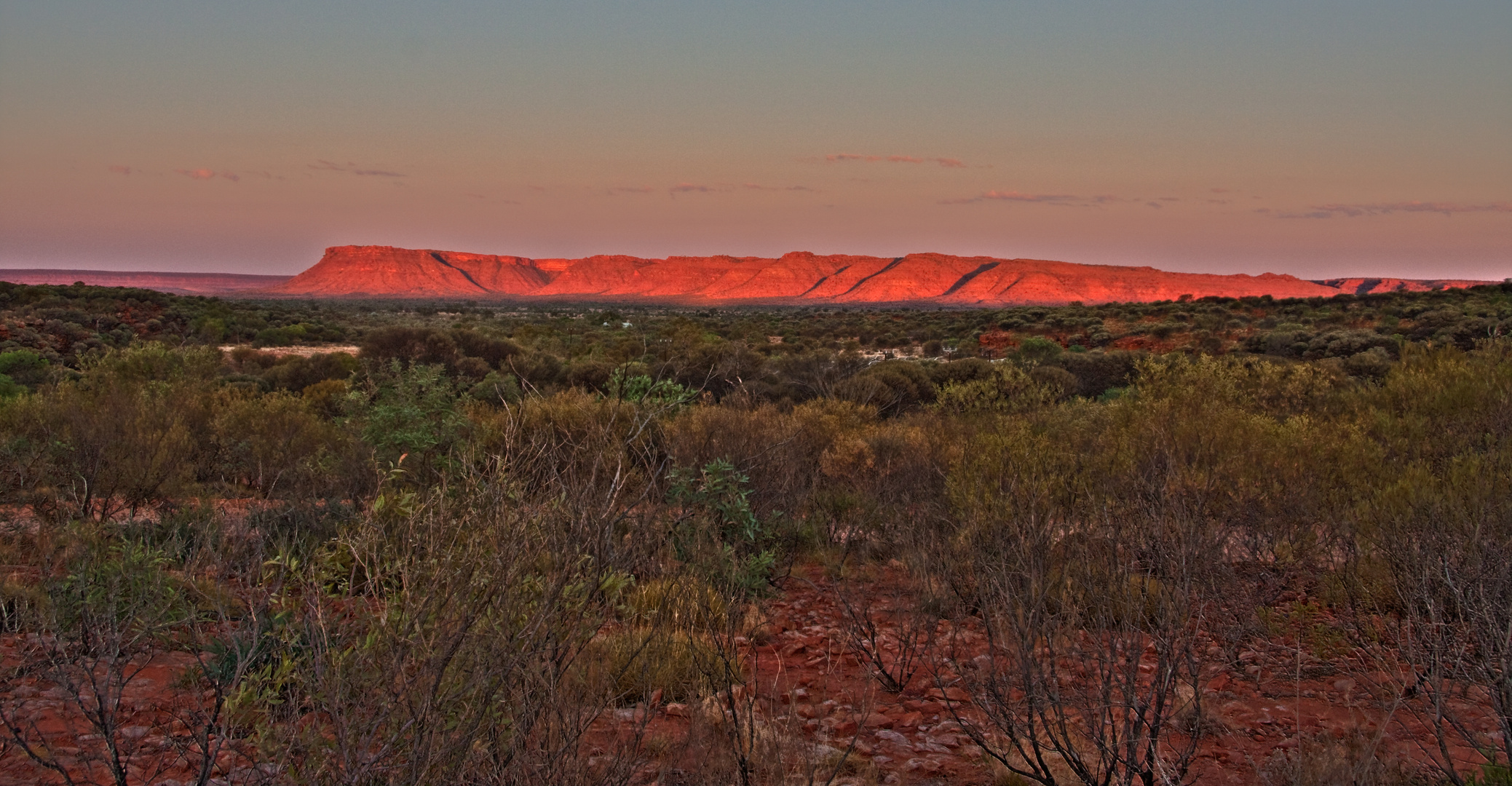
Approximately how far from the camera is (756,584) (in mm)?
7605

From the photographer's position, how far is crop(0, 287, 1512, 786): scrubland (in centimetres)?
306

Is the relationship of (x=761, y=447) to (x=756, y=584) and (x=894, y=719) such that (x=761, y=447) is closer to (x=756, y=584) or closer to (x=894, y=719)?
(x=756, y=584)

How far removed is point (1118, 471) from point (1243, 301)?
45910mm

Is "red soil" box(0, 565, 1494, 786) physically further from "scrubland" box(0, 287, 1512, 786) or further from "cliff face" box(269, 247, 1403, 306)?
"cliff face" box(269, 247, 1403, 306)

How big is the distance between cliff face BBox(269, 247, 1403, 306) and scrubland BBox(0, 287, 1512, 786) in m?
107

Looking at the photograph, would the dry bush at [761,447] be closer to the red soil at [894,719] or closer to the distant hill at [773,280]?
the red soil at [894,719]

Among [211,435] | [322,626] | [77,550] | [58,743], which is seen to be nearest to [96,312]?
[211,435]

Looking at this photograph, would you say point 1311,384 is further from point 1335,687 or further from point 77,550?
point 77,550

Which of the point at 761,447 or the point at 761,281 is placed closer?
the point at 761,447

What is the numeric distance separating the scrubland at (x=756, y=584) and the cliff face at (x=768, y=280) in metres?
107

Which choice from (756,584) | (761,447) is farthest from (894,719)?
(761,447)

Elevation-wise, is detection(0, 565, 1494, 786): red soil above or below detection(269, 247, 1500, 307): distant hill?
below

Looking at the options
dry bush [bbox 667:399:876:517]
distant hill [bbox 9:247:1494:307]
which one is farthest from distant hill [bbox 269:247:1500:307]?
dry bush [bbox 667:399:876:517]

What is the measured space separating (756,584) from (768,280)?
13075 centimetres
